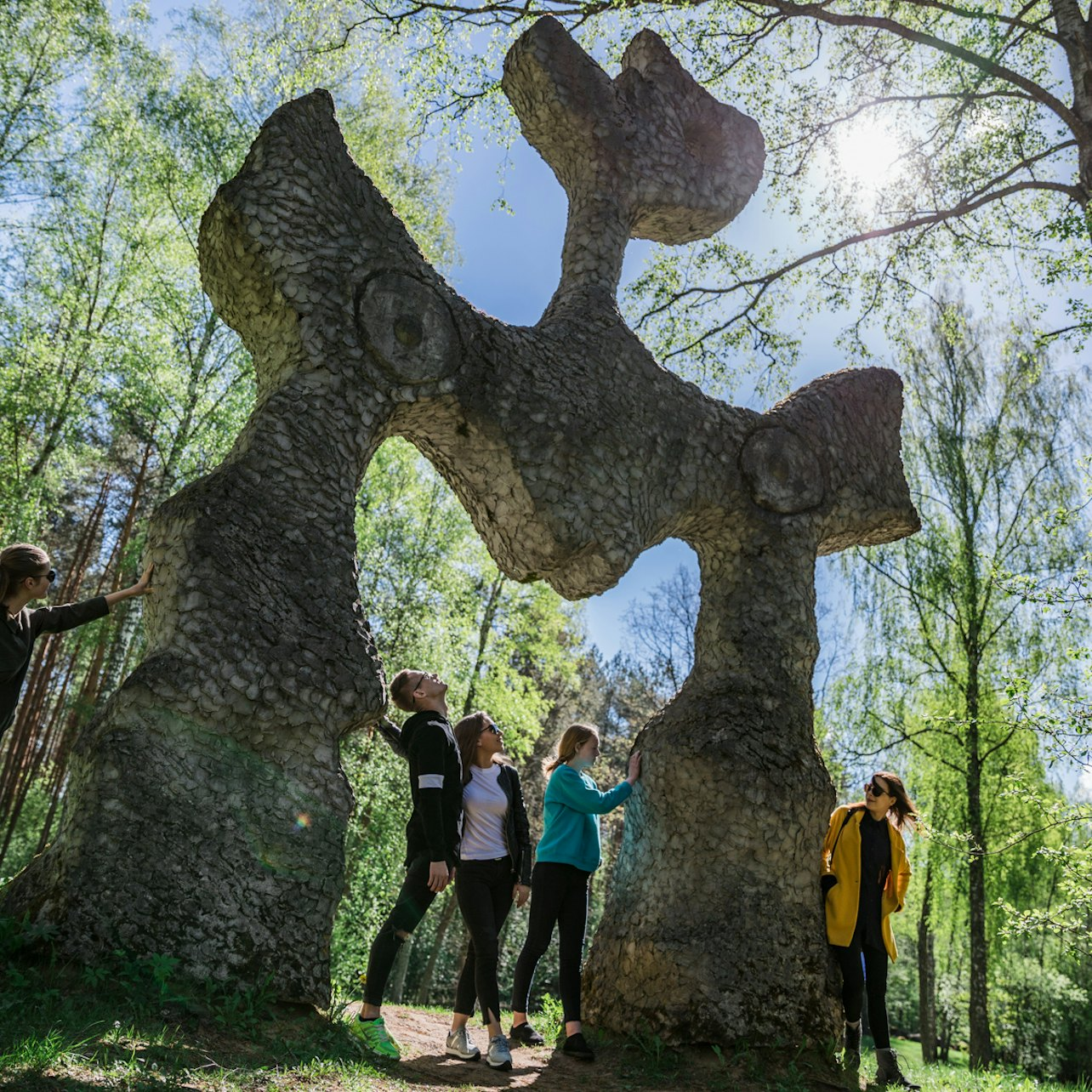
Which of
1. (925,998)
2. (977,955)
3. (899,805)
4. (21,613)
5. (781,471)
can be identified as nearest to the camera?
(21,613)

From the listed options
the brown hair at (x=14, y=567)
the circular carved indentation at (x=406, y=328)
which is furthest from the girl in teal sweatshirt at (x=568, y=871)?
the brown hair at (x=14, y=567)

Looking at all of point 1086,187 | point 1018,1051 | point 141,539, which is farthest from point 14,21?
point 1018,1051

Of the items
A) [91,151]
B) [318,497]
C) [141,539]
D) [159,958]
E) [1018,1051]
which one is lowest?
[1018,1051]

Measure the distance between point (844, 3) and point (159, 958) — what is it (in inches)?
506

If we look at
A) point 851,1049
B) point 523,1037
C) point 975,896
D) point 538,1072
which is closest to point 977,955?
point 975,896

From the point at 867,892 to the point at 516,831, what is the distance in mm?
2424

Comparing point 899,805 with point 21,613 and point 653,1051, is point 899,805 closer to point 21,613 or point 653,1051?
point 653,1051

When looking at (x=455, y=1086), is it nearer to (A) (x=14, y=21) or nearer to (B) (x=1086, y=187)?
(B) (x=1086, y=187)

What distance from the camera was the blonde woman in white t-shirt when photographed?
4949 mm

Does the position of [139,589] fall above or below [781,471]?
below

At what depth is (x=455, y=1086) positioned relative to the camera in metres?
4.28

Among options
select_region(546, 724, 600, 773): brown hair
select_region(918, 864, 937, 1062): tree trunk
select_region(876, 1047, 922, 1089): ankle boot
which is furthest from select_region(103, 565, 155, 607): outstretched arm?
select_region(918, 864, 937, 1062): tree trunk

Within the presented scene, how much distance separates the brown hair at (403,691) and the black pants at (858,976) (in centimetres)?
328

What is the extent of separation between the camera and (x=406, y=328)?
5441 mm
